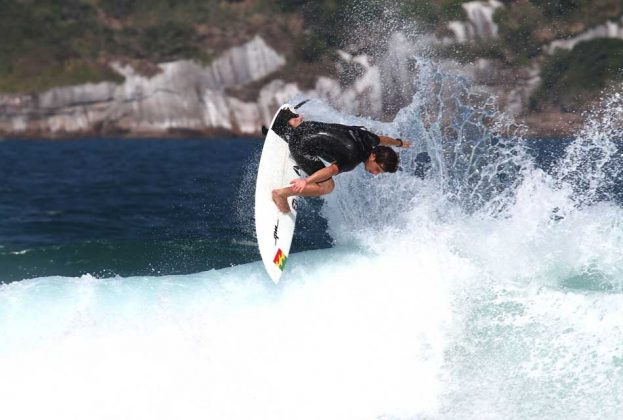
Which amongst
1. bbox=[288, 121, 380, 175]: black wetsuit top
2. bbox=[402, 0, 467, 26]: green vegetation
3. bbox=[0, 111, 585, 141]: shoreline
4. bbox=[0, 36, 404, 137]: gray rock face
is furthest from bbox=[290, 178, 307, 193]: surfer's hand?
bbox=[0, 36, 404, 137]: gray rock face

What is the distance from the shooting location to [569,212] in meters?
8.09

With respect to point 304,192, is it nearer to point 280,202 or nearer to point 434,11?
point 280,202

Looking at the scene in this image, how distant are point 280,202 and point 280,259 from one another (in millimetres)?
651

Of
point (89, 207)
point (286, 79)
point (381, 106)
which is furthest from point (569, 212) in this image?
point (286, 79)

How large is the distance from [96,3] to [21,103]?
80.1ft

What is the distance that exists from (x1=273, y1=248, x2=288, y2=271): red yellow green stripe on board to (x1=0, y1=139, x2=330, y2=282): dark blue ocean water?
2983 millimetres

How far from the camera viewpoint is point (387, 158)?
7.32 meters

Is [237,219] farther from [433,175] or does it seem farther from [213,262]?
[433,175]

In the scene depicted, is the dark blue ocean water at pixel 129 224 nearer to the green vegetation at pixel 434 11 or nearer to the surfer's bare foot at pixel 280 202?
the surfer's bare foot at pixel 280 202

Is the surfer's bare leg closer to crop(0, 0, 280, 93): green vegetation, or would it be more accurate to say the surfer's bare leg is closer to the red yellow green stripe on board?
the red yellow green stripe on board

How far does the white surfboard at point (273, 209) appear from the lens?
7.52 metres

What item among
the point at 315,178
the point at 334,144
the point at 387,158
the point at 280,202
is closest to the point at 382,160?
the point at 387,158

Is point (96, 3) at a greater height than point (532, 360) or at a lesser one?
lesser

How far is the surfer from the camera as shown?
24.0 ft
